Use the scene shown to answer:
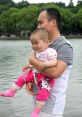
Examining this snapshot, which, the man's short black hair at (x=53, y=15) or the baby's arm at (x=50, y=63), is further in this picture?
the man's short black hair at (x=53, y=15)

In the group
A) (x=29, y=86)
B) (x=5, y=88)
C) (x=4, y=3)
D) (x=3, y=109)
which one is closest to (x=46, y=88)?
(x=29, y=86)

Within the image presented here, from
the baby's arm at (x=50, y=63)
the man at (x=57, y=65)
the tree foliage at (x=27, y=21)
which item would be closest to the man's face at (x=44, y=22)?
the man at (x=57, y=65)

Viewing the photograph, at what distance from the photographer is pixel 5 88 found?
12.9m

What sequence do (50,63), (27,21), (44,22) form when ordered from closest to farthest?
(50,63), (44,22), (27,21)

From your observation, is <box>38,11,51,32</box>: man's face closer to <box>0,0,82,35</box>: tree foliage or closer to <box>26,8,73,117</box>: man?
<box>26,8,73,117</box>: man

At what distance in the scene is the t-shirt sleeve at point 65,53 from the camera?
3846 mm

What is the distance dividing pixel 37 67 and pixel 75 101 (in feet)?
22.3

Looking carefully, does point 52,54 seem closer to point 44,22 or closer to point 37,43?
point 37,43

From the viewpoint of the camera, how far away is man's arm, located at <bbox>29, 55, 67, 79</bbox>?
12.4 ft

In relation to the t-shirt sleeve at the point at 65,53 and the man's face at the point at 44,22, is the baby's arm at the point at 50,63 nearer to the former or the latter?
the t-shirt sleeve at the point at 65,53

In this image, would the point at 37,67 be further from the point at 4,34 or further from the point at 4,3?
the point at 4,3

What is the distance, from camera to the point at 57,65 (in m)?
3.81

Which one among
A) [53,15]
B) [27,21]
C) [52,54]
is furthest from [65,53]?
[27,21]

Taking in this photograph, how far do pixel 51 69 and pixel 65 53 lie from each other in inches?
7.4
